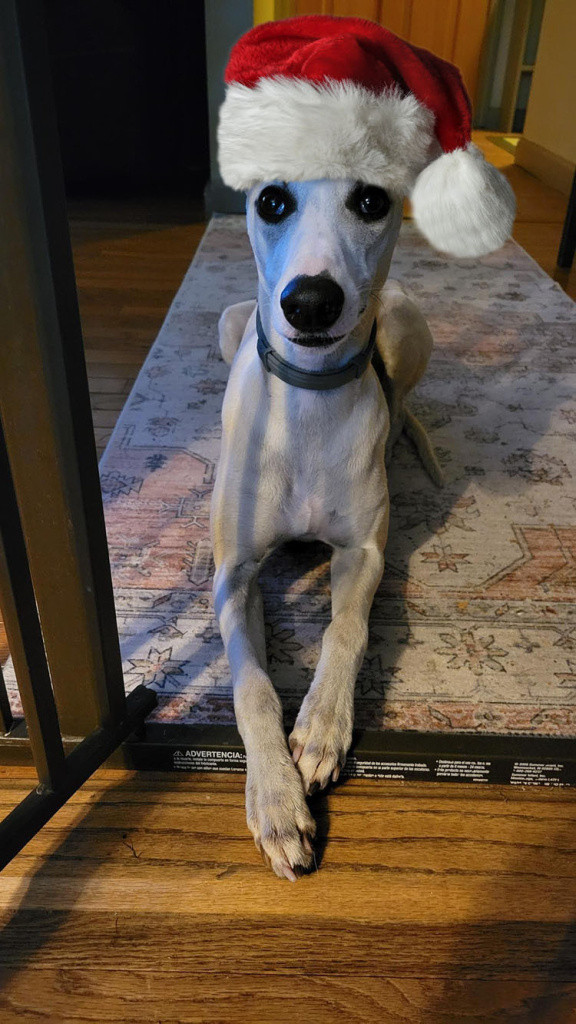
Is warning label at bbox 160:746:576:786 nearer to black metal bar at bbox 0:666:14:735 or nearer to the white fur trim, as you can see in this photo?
black metal bar at bbox 0:666:14:735

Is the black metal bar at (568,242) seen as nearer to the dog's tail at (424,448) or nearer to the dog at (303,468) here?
the dog's tail at (424,448)

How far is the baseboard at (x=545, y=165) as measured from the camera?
395 centimetres

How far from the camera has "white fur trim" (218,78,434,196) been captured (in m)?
0.79

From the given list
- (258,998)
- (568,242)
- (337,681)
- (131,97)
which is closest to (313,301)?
(337,681)

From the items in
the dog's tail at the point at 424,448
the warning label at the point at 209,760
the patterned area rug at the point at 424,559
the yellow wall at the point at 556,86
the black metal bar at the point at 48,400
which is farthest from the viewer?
the yellow wall at the point at 556,86

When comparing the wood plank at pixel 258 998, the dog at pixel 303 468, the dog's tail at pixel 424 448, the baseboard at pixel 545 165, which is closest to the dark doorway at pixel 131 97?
the baseboard at pixel 545 165

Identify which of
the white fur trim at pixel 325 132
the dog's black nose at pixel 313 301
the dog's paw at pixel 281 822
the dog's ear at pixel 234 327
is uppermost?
the white fur trim at pixel 325 132

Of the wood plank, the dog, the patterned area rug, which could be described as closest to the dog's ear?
the patterned area rug

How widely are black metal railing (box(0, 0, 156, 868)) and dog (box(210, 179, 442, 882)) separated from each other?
204mm

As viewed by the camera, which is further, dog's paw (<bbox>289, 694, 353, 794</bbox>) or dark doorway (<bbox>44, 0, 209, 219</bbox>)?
dark doorway (<bbox>44, 0, 209, 219</bbox>)

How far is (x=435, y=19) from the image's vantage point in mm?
Result: 4512

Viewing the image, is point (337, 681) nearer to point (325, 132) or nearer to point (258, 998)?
point (258, 998)

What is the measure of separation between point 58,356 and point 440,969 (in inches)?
28.6

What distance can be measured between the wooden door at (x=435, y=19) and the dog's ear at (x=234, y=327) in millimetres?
2981
